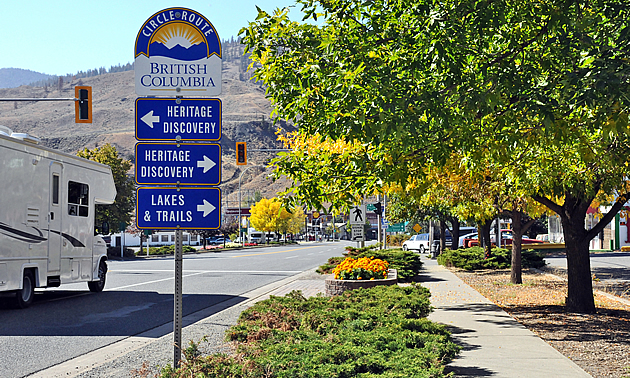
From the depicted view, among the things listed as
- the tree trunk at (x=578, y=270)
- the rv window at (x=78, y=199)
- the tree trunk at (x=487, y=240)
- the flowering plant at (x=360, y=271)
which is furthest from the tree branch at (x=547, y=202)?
the tree trunk at (x=487, y=240)

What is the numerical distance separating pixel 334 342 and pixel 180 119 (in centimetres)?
281

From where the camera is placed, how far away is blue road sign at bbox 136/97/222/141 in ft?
18.2

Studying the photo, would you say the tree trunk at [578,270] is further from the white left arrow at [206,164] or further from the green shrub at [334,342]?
the white left arrow at [206,164]

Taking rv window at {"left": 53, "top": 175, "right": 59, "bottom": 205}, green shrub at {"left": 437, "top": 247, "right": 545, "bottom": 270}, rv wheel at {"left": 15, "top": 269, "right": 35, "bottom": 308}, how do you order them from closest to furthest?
1. rv wheel at {"left": 15, "top": 269, "right": 35, "bottom": 308}
2. rv window at {"left": 53, "top": 175, "right": 59, "bottom": 205}
3. green shrub at {"left": 437, "top": 247, "right": 545, "bottom": 270}

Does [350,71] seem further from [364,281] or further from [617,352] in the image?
[364,281]

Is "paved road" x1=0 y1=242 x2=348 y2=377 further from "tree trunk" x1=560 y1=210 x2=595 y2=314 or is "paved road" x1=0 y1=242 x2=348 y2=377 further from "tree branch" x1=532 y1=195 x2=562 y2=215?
"tree trunk" x1=560 y1=210 x2=595 y2=314

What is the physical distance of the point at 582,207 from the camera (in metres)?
12.1

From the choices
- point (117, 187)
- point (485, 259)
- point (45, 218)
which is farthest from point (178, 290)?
point (117, 187)

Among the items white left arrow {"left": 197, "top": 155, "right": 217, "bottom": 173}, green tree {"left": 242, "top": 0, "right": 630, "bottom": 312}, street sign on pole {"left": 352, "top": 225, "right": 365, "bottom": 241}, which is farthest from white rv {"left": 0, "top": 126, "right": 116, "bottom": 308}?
street sign on pole {"left": 352, "top": 225, "right": 365, "bottom": 241}

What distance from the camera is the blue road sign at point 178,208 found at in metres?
5.45

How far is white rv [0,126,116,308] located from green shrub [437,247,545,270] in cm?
1497

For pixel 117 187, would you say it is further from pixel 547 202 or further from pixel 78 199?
pixel 547 202

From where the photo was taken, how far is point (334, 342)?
637 cm

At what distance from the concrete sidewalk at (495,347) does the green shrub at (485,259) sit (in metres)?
12.4
